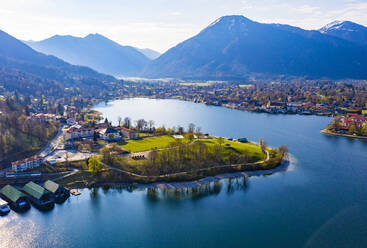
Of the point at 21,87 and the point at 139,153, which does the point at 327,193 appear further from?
the point at 21,87

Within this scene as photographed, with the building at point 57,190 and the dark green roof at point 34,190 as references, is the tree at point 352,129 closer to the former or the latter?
the building at point 57,190

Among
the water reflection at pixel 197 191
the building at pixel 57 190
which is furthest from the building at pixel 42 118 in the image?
the water reflection at pixel 197 191

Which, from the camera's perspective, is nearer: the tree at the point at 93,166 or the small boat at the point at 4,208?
the small boat at the point at 4,208

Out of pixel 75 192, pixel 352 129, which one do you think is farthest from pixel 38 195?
pixel 352 129

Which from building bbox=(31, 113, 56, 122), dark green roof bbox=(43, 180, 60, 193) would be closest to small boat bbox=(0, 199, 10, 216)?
dark green roof bbox=(43, 180, 60, 193)

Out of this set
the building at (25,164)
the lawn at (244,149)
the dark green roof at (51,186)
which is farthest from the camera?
the lawn at (244,149)

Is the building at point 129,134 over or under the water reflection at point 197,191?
over

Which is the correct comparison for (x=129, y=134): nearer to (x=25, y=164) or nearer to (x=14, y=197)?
(x=25, y=164)
